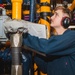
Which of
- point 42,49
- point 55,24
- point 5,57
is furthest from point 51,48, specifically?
point 5,57

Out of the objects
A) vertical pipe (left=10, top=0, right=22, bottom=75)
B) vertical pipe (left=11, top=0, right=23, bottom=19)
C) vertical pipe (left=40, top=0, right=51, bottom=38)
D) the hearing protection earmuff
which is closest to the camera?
vertical pipe (left=10, top=0, right=22, bottom=75)

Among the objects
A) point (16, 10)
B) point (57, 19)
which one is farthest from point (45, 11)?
point (16, 10)

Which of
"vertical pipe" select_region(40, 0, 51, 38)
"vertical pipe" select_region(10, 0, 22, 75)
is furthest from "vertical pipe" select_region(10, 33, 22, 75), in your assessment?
"vertical pipe" select_region(40, 0, 51, 38)

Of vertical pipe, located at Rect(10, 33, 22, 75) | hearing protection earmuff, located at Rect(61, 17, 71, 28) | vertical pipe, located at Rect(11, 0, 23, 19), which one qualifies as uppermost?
vertical pipe, located at Rect(11, 0, 23, 19)

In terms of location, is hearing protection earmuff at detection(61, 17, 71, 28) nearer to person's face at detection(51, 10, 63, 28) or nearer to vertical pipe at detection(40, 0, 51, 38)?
person's face at detection(51, 10, 63, 28)

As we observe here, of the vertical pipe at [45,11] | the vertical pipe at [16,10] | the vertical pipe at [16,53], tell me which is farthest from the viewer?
the vertical pipe at [45,11]

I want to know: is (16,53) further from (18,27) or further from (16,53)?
(18,27)

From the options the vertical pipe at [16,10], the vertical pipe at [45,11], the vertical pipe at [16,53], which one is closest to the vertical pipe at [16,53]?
the vertical pipe at [16,53]

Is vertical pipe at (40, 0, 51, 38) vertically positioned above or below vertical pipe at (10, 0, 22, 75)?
above

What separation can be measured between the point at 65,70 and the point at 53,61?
0.51 feet

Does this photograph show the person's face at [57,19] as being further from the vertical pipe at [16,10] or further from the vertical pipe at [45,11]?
the vertical pipe at [16,10]

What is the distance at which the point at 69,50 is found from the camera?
1.98 meters

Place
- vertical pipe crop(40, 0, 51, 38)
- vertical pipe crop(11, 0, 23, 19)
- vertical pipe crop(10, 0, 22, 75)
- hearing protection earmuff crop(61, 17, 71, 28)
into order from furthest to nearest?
vertical pipe crop(40, 0, 51, 38) < hearing protection earmuff crop(61, 17, 71, 28) < vertical pipe crop(11, 0, 23, 19) < vertical pipe crop(10, 0, 22, 75)

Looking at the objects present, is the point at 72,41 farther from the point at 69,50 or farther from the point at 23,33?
the point at 23,33
